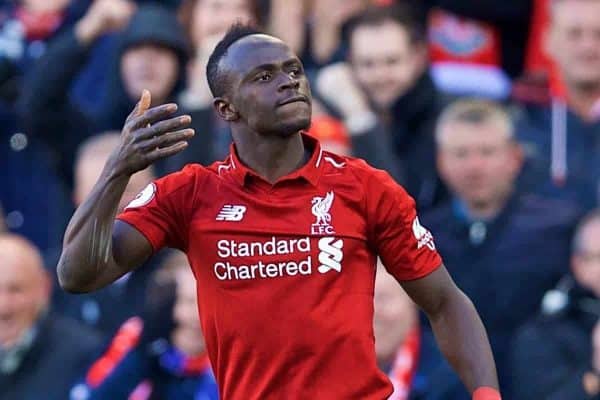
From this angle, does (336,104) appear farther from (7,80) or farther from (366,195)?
(366,195)

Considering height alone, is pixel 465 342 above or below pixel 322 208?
below

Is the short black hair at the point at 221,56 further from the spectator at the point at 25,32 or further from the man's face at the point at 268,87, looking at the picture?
the spectator at the point at 25,32

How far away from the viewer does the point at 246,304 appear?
4.82m

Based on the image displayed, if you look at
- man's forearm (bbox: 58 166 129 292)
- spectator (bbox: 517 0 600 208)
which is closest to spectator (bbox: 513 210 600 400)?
spectator (bbox: 517 0 600 208)

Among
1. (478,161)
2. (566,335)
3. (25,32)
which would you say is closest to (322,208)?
(566,335)

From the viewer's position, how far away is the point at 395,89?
27.9 feet

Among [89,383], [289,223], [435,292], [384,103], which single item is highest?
[289,223]

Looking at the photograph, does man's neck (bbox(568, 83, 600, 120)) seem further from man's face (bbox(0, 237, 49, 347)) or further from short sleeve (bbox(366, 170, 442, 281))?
short sleeve (bbox(366, 170, 442, 281))

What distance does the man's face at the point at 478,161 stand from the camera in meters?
7.72

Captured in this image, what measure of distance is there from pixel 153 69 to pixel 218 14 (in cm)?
47

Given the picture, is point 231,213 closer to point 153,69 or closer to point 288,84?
point 288,84

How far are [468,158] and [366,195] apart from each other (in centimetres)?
299

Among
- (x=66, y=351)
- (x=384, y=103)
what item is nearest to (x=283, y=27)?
(x=384, y=103)

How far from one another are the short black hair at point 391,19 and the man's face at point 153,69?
964 mm
